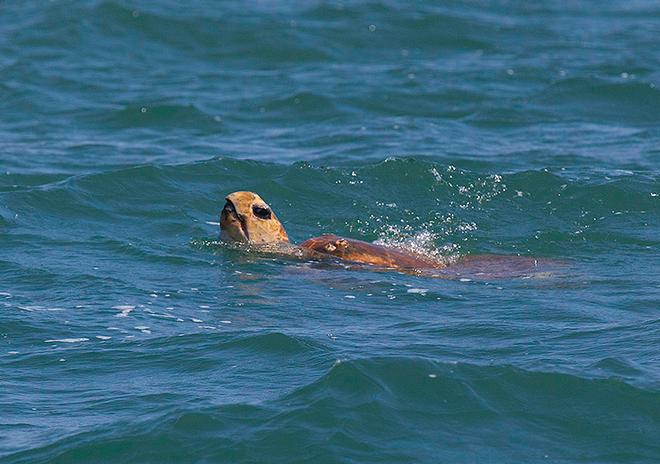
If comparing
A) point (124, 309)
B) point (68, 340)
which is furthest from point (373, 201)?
point (68, 340)

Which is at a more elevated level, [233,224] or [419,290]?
[233,224]

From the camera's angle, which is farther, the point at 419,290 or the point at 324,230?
the point at 324,230

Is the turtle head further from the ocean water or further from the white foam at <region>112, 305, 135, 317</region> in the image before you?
the white foam at <region>112, 305, 135, 317</region>

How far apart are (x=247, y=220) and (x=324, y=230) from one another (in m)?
Answer: 1.69

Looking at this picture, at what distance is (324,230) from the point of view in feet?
43.2

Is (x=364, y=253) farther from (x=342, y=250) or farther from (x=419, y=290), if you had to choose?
(x=419, y=290)

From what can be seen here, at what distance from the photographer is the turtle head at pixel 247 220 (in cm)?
1161

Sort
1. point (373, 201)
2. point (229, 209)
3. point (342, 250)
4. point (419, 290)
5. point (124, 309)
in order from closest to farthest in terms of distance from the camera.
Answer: point (124, 309)
point (419, 290)
point (342, 250)
point (229, 209)
point (373, 201)

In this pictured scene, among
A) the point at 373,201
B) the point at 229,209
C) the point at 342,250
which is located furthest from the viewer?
the point at 373,201

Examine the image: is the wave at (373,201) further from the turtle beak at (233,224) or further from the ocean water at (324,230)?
the turtle beak at (233,224)

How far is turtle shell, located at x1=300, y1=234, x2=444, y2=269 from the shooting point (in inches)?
449

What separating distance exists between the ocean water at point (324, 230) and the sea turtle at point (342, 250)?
0.70 ft

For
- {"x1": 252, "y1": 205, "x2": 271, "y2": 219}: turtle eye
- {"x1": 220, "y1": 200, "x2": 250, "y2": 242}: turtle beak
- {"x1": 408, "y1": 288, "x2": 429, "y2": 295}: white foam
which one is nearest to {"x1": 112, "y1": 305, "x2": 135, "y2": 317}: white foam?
{"x1": 220, "y1": 200, "x2": 250, "y2": 242}: turtle beak

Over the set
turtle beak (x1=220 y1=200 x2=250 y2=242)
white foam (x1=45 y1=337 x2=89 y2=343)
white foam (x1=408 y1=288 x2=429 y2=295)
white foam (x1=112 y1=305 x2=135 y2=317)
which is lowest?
white foam (x1=45 y1=337 x2=89 y2=343)
